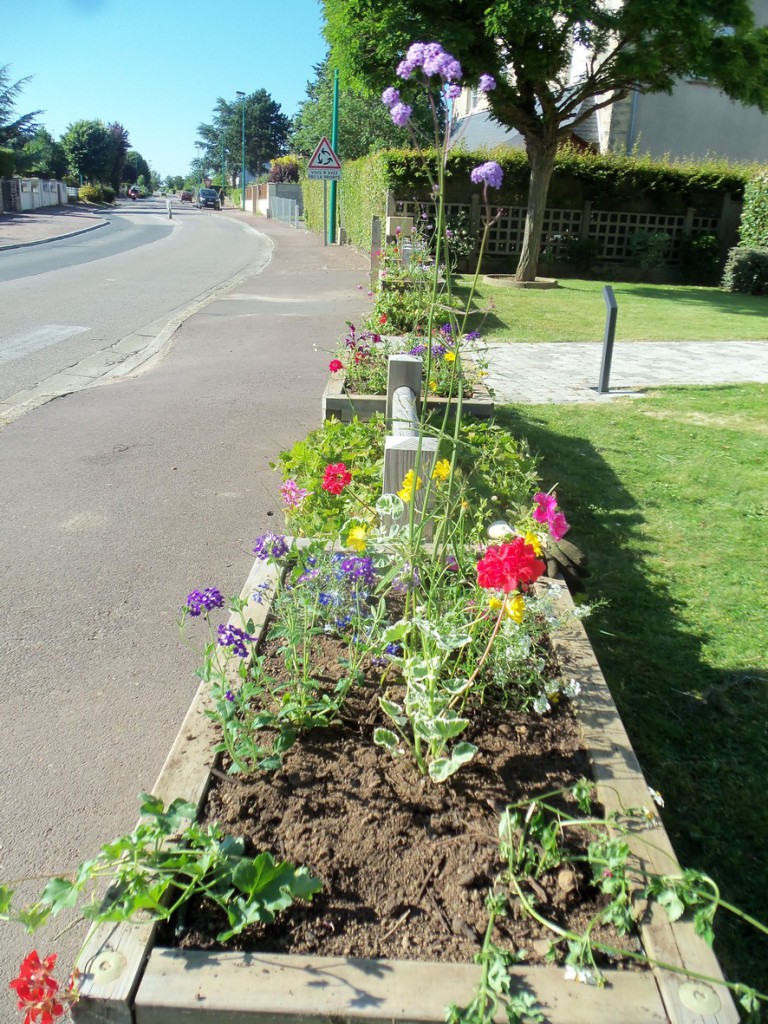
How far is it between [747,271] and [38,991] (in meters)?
20.5

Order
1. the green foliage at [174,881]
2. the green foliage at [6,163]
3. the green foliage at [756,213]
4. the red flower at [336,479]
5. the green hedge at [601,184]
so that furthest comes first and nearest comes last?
the green foliage at [6,163], the green hedge at [601,184], the green foliage at [756,213], the red flower at [336,479], the green foliage at [174,881]

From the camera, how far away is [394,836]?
1.91m

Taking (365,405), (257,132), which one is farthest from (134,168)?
(365,405)

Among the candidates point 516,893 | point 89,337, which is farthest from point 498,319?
point 516,893

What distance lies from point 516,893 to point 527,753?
0.49 metres

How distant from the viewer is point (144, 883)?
1.62 m

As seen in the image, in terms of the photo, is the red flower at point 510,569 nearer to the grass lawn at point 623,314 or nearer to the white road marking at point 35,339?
the grass lawn at point 623,314

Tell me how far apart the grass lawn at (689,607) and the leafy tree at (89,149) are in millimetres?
84657

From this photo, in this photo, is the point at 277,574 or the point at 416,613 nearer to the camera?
the point at 416,613

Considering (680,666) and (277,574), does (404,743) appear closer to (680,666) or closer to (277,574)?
(277,574)

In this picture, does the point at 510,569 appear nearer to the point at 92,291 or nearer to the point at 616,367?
the point at 616,367

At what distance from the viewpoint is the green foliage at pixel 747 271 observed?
60.8 ft

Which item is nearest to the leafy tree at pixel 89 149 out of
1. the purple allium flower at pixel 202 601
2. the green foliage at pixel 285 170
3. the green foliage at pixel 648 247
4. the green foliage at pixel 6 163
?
the green foliage at pixel 285 170

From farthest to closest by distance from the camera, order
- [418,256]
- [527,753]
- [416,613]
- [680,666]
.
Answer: [418,256] → [680,666] → [416,613] → [527,753]
